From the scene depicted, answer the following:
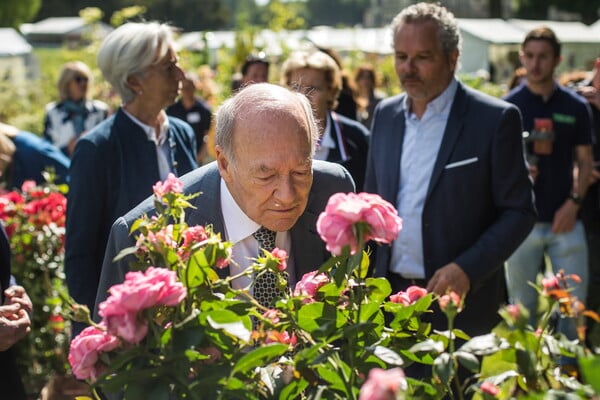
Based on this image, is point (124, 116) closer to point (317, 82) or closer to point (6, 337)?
point (6, 337)

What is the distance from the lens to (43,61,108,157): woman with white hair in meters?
Answer: 8.52

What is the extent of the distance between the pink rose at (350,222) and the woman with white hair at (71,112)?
7.20 metres

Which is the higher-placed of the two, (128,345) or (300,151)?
(300,151)

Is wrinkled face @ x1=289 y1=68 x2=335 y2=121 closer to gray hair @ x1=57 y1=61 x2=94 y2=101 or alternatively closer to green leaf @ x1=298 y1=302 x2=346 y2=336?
green leaf @ x1=298 y1=302 x2=346 y2=336

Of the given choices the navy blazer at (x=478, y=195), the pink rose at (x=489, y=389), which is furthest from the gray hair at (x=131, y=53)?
the pink rose at (x=489, y=389)

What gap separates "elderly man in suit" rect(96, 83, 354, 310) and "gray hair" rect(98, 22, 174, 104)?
1.18 meters

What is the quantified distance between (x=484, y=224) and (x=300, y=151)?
5.87 feet

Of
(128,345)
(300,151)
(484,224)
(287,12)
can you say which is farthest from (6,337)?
(287,12)

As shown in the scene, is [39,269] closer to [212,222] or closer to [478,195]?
[478,195]

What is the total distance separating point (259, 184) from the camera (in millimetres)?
2352

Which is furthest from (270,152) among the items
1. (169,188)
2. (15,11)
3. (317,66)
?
(15,11)

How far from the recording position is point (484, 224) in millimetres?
3906

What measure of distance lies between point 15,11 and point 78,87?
5021 centimetres

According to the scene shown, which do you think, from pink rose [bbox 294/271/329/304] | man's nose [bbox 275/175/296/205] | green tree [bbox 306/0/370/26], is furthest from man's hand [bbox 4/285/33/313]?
green tree [bbox 306/0/370/26]
